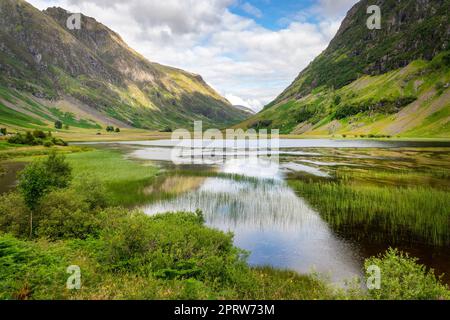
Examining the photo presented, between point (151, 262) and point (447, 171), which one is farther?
point (447, 171)

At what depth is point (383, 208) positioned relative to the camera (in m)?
38.0

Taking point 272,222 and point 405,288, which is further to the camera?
point 272,222

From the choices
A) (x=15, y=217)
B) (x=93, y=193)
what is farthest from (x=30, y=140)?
(x=15, y=217)

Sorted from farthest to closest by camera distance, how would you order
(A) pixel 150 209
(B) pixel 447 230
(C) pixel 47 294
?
(A) pixel 150 209 → (B) pixel 447 230 → (C) pixel 47 294

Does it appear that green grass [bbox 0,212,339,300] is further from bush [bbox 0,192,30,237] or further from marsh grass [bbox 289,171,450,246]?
marsh grass [bbox 289,171,450,246]

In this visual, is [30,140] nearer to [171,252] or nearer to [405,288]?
[171,252]

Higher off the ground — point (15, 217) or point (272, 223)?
point (15, 217)

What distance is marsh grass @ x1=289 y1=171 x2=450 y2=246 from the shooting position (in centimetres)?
2958

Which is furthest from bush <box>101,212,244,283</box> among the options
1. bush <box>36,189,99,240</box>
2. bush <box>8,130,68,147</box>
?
bush <box>8,130,68,147</box>

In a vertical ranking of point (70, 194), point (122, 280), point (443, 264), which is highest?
point (70, 194)
